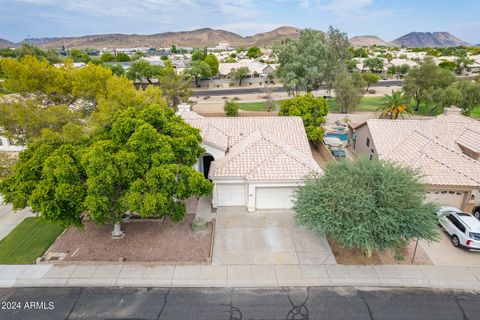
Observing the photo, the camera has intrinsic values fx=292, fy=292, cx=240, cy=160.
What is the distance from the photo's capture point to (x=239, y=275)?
14.3 meters

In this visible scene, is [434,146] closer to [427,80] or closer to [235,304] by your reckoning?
[235,304]

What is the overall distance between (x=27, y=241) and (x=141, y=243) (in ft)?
22.2

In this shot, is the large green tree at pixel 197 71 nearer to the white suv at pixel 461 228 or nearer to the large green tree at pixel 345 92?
the large green tree at pixel 345 92

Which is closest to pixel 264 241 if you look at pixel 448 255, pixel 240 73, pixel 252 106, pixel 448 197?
Answer: pixel 448 255

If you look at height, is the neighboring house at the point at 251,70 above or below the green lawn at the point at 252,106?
above

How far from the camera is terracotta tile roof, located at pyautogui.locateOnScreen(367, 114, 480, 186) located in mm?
19281

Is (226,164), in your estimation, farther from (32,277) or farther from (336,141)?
(336,141)

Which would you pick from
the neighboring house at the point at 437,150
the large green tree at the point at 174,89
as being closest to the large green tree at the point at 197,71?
the large green tree at the point at 174,89

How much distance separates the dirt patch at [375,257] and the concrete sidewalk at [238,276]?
14.7 inches

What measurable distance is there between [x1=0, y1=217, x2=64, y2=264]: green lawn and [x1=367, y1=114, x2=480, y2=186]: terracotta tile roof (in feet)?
69.8

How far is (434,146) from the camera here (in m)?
22.2

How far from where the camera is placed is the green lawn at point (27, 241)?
615 inches

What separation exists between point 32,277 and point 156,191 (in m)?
7.31

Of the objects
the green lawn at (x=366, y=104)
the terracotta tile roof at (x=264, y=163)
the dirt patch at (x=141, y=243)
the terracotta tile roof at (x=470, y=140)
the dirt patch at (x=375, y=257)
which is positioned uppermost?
the terracotta tile roof at (x=470, y=140)
